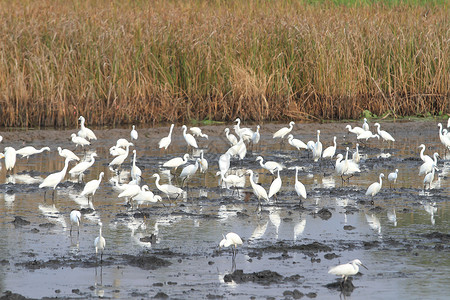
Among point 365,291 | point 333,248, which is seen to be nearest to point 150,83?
point 333,248

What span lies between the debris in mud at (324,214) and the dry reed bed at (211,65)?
7.92 meters

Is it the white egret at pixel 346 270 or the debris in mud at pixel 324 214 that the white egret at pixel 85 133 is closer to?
the debris in mud at pixel 324 214

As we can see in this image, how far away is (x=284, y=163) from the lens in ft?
46.5

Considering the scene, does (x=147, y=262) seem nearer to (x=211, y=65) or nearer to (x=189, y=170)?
(x=189, y=170)

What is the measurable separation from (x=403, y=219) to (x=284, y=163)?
185 inches

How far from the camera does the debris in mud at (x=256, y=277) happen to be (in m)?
7.17

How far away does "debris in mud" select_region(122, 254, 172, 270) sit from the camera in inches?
300

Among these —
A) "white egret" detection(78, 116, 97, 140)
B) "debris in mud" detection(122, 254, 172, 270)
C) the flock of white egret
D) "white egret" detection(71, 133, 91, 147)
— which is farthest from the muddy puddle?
"white egret" detection(78, 116, 97, 140)

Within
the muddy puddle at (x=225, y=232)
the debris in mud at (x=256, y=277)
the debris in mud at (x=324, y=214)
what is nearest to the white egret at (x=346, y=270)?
the muddy puddle at (x=225, y=232)

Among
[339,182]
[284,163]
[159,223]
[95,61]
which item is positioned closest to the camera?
[159,223]

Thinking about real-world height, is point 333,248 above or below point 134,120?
below

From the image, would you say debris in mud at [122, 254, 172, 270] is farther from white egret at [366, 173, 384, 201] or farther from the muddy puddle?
white egret at [366, 173, 384, 201]

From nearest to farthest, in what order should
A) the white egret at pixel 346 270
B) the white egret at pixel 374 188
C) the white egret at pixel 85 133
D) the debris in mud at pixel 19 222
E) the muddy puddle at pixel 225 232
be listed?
the white egret at pixel 346 270 → the muddy puddle at pixel 225 232 → the debris in mud at pixel 19 222 → the white egret at pixel 374 188 → the white egret at pixel 85 133

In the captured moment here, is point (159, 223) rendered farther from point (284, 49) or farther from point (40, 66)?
point (284, 49)
